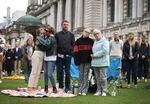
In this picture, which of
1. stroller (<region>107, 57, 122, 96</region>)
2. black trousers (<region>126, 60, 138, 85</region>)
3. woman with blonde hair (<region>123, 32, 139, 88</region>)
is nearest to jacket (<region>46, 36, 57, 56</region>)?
stroller (<region>107, 57, 122, 96</region>)

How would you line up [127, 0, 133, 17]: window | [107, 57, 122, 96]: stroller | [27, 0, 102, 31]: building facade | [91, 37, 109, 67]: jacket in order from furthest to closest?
[27, 0, 102, 31]: building facade → [127, 0, 133, 17]: window → [107, 57, 122, 96]: stroller → [91, 37, 109, 67]: jacket

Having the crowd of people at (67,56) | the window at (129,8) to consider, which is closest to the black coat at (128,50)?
the crowd of people at (67,56)

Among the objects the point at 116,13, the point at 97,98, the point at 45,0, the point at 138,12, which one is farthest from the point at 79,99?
A: the point at 45,0

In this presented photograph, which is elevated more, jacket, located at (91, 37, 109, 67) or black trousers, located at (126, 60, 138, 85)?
jacket, located at (91, 37, 109, 67)

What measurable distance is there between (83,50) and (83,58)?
281mm

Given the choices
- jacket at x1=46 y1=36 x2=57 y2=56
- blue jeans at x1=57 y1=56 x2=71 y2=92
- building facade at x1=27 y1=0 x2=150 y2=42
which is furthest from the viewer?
building facade at x1=27 y1=0 x2=150 y2=42

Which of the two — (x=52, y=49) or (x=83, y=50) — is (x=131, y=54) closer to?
(x=83, y=50)

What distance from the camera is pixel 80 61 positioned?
14.7 m

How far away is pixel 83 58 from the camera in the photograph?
14.6 metres

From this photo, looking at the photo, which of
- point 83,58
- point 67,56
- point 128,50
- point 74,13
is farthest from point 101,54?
point 74,13

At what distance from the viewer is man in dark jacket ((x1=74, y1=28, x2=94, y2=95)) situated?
1466cm

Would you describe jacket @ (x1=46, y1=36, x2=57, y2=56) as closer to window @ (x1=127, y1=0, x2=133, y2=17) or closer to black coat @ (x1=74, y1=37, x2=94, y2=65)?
black coat @ (x1=74, y1=37, x2=94, y2=65)

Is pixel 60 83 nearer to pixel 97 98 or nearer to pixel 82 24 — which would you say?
pixel 97 98

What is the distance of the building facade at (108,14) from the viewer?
3930 cm
